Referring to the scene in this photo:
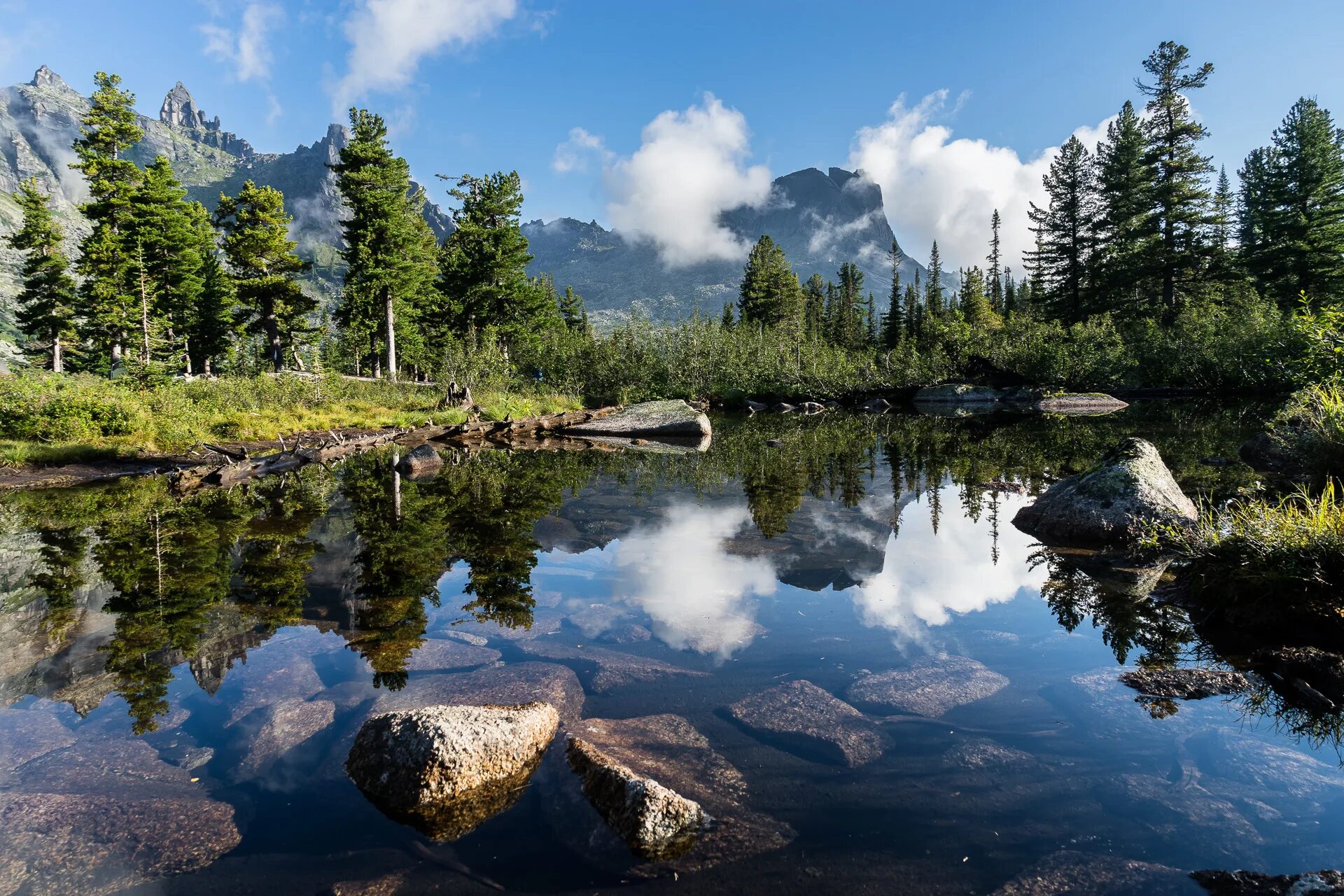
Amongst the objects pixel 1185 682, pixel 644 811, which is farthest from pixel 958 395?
pixel 644 811

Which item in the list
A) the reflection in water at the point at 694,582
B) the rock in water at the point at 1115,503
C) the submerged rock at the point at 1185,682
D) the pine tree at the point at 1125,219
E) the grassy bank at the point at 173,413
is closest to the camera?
the submerged rock at the point at 1185,682

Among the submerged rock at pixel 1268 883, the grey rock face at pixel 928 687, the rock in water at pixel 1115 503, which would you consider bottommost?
the submerged rock at pixel 1268 883

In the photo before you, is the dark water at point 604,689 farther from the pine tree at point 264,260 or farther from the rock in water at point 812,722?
the pine tree at point 264,260

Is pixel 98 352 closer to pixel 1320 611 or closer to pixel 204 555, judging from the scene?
pixel 204 555

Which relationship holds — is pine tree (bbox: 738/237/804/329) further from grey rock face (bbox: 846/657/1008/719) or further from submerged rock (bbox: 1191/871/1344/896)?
submerged rock (bbox: 1191/871/1344/896)

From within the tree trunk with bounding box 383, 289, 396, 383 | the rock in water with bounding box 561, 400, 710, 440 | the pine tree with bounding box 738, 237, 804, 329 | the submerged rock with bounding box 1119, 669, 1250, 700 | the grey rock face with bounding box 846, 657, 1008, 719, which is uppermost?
the pine tree with bounding box 738, 237, 804, 329

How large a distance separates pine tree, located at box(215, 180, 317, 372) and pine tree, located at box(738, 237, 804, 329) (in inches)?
2129

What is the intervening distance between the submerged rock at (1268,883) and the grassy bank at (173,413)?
78.5ft

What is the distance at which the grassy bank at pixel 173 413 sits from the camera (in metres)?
18.2

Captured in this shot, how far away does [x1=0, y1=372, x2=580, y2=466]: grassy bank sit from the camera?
18172mm

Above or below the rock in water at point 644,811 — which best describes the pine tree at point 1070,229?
above

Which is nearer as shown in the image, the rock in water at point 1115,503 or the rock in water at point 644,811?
the rock in water at point 644,811

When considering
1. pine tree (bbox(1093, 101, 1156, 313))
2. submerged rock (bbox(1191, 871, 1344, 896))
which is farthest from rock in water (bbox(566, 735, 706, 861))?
pine tree (bbox(1093, 101, 1156, 313))

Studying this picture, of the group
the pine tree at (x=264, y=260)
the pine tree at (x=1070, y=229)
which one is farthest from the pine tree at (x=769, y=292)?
the pine tree at (x=264, y=260)
